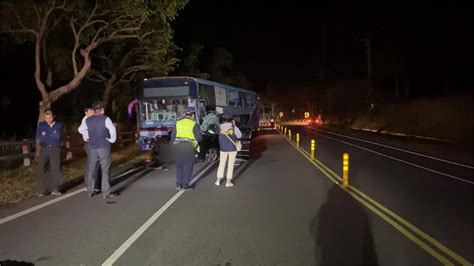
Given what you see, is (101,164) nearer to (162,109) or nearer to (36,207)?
(36,207)

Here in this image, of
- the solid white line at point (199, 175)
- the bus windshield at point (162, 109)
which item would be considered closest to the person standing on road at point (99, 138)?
the solid white line at point (199, 175)

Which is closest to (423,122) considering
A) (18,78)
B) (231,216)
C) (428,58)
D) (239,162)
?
(428,58)

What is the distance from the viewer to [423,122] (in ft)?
138

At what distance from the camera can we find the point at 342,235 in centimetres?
783

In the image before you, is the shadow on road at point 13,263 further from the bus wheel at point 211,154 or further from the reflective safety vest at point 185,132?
the bus wheel at point 211,154

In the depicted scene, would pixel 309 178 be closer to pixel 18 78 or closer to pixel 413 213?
pixel 413 213

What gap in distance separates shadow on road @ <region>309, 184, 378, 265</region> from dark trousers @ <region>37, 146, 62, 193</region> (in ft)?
19.5

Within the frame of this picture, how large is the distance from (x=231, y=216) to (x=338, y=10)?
7033 cm

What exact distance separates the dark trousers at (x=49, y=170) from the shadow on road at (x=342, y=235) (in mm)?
5950

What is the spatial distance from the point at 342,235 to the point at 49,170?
7.32m

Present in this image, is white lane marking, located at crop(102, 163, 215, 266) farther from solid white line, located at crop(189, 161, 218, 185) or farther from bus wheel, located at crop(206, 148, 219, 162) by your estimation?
bus wheel, located at crop(206, 148, 219, 162)

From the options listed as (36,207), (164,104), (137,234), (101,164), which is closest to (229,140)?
(101,164)

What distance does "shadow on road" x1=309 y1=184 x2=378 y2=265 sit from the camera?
663 cm

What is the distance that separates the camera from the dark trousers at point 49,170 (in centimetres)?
1178
